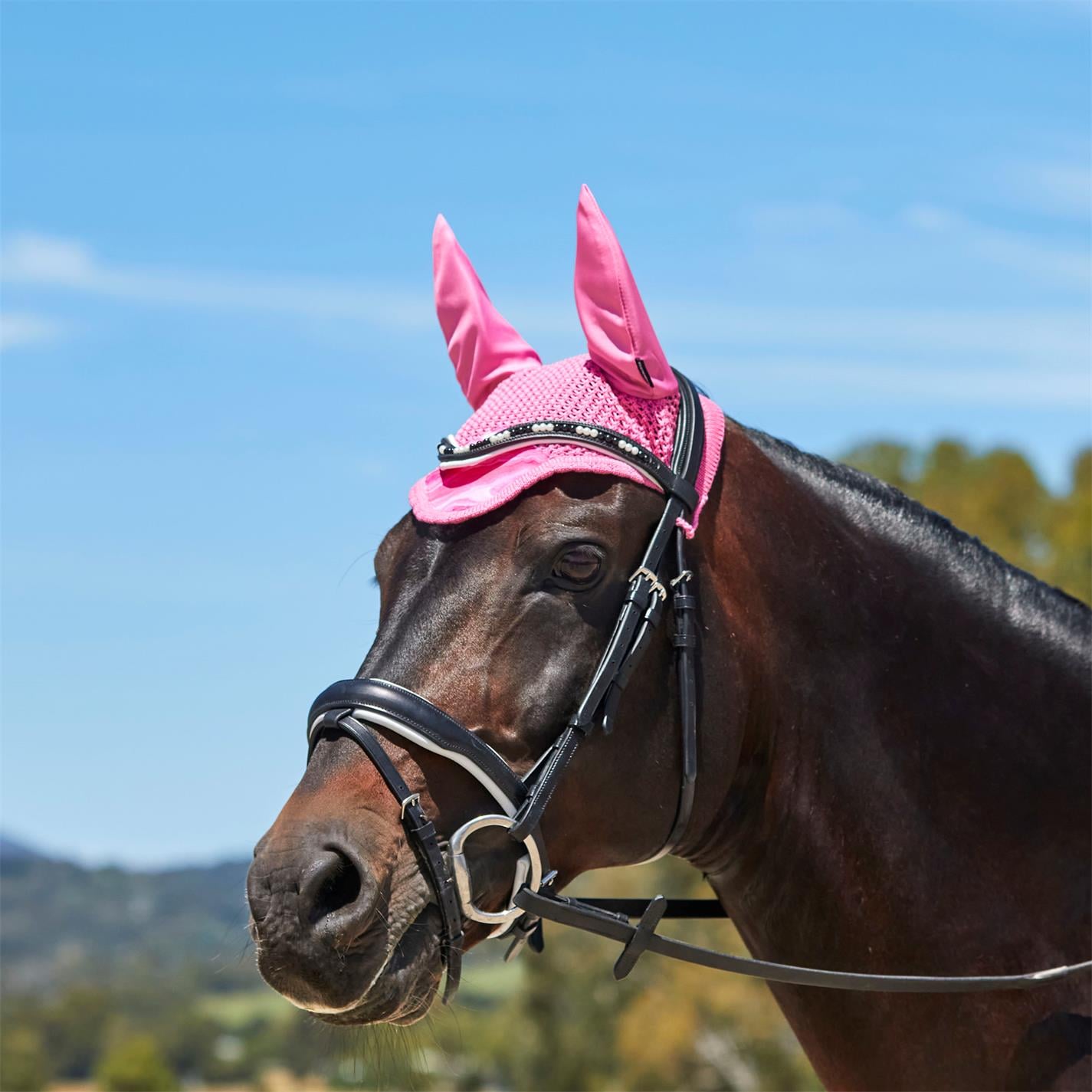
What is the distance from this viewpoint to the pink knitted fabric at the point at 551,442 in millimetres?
3621

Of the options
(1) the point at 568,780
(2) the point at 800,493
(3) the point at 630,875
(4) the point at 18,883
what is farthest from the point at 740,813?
(4) the point at 18,883

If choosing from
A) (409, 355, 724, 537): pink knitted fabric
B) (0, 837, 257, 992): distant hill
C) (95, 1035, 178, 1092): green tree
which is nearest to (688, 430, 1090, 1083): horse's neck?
(409, 355, 724, 537): pink knitted fabric

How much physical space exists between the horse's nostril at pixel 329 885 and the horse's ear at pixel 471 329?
1676mm

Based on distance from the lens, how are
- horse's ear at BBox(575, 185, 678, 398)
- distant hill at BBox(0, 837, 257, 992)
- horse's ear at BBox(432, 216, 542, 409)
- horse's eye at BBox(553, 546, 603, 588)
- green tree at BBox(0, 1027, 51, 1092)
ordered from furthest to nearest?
1. distant hill at BBox(0, 837, 257, 992)
2. green tree at BBox(0, 1027, 51, 1092)
3. horse's ear at BBox(432, 216, 542, 409)
4. horse's ear at BBox(575, 185, 678, 398)
5. horse's eye at BBox(553, 546, 603, 588)

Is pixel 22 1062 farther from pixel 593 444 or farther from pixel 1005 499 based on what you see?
pixel 593 444

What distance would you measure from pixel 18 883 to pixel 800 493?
68.0 meters

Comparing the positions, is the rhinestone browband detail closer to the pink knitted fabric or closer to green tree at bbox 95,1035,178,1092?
the pink knitted fabric

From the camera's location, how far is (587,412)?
3785 millimetres

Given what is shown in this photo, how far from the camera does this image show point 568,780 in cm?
348

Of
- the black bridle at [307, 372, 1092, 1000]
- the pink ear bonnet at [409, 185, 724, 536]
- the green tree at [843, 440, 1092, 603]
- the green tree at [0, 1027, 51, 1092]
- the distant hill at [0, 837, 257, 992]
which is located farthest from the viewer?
the distant hill at [0, 837, 257, 992]

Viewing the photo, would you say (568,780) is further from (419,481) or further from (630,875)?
(630,875)

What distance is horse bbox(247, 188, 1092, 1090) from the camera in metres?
3.41

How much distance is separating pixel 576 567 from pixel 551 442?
14.8 inches

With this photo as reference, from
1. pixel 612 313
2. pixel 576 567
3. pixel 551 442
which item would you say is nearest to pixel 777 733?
pixel 576 567
